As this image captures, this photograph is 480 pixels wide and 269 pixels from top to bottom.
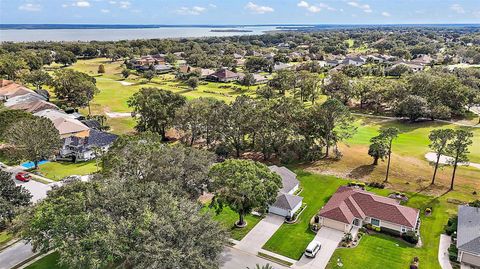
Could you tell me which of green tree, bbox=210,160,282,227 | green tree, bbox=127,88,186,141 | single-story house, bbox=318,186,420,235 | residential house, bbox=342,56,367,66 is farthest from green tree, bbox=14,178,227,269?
residential house, bbox=342,56,367,66

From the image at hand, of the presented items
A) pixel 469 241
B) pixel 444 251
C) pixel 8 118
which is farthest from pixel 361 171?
pixel 8 118

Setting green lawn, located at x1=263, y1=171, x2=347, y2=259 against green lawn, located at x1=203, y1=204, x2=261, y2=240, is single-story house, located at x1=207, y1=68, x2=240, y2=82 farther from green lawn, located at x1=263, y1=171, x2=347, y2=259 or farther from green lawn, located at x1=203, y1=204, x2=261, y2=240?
green lawn, located at x1=203, y1=204, x2=261, y2=240

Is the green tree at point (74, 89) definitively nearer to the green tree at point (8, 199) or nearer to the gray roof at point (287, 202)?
the green tree at point (8, 199)

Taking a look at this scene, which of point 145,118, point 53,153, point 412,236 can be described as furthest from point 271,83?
point 412,236

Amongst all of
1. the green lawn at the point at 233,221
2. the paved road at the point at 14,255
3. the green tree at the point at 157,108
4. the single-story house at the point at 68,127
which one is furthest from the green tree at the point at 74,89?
the green lawn at the point at 233,221

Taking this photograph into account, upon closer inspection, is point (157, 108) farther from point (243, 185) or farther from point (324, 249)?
point (324, 249)

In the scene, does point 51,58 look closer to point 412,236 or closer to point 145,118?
point 145,118

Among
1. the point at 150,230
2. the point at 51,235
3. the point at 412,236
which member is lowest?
the point at 412,236
